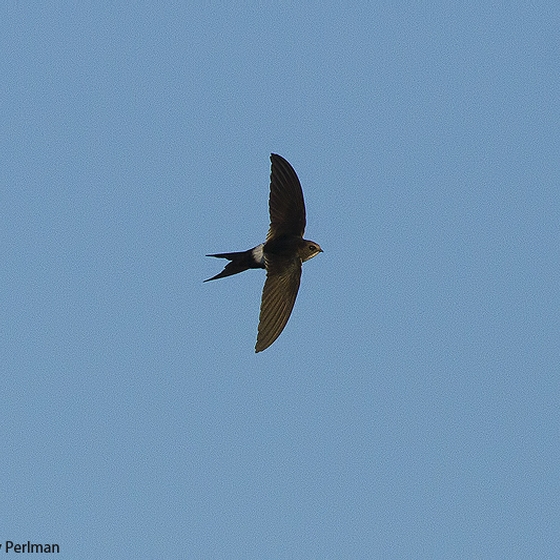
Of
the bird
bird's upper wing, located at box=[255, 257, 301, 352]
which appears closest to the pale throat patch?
the bird

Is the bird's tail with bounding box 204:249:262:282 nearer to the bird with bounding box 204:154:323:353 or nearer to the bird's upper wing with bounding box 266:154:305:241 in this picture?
the bird with bounding box 204:154:323:353

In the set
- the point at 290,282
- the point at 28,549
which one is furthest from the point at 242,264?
the point at 28,549

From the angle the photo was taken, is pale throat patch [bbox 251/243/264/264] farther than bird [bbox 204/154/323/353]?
Yes

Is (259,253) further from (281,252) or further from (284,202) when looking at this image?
(284,202)

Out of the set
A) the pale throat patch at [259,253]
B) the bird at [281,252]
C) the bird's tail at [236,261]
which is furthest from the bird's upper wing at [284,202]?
the bird's tail at [236,261]

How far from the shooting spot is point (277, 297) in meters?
11.0

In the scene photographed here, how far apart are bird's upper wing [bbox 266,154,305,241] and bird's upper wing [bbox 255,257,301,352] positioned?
1.28 ft

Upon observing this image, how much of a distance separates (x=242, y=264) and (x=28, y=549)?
4138 mm

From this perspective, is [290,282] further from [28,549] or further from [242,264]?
[28,549]

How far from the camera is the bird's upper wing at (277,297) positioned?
34.9 ft

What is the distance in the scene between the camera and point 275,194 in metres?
11.3

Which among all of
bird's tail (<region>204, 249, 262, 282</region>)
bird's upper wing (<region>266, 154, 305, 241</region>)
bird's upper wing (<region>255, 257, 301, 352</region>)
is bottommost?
bird's upper wing (<region>255, 257, 301, 352</region>)

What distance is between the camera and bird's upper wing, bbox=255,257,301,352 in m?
10.6

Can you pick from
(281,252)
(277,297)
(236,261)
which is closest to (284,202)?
(281,252)
